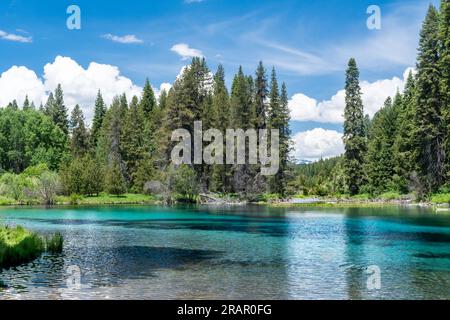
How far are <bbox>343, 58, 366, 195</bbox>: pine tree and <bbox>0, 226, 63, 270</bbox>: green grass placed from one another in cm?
6238

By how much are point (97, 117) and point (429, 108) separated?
72.3 metres

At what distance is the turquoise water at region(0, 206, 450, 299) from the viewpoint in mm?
14984

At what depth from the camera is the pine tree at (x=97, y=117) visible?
105562 mm

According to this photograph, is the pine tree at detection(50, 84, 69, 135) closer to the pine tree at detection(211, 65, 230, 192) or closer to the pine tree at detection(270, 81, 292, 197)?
the pine tree at detection(211, 65, 230, 192)

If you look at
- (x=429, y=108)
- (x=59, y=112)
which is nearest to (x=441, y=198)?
(x=429, y=108)

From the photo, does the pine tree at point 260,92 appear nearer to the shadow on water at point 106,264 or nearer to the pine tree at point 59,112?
the pine tree at point 59,112

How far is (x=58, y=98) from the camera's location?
361 feet

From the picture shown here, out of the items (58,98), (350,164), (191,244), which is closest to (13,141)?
(58,98)

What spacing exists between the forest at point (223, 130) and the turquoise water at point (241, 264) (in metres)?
30.4

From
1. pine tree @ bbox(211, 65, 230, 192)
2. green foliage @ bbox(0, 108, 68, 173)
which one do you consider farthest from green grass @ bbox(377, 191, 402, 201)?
green foliage @ bbox(0, 108, 68, 173)

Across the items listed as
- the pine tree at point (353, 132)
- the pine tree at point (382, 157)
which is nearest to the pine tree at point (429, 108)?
the pine tree at point (382, 157)

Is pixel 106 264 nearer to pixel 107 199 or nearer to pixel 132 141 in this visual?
pixel 107 199

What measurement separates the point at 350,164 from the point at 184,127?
27.0m
